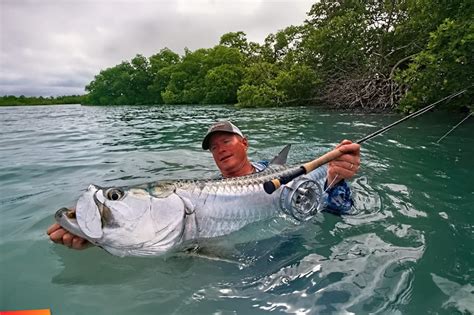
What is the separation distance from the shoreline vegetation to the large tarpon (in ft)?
25.1

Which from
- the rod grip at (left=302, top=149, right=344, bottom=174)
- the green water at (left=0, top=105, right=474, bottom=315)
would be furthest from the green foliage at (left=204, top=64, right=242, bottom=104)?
Answer: the rod grip at (left=302, top=149, right=344, bottom=174)

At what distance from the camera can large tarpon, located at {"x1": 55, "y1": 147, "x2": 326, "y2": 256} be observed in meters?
2.07

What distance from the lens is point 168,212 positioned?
2285mm

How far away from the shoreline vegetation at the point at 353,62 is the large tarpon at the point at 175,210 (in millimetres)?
7658

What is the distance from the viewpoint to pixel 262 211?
8.87 ft

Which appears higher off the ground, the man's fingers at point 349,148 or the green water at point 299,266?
the man's fingers at point 349,148

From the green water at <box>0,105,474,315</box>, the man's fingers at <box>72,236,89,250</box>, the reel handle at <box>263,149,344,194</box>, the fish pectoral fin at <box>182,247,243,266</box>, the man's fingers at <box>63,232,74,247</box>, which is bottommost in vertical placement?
the green water at <box>0,105,474,315</box>

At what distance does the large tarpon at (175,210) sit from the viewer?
2070 millimetres

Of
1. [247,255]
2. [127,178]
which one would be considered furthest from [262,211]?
[127,178]

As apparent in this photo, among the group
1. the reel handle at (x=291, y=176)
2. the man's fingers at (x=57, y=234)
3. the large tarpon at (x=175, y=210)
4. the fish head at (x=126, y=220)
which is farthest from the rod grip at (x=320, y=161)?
the man's fingers at (x=57, y=234)

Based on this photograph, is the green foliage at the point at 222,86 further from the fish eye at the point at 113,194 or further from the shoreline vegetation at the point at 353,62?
the fish eye at the point at 113,194

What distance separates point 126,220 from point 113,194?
198mm

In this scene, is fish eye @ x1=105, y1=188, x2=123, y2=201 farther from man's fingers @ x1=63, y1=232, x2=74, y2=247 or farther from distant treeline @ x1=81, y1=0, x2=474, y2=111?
distant treeline @ x1=81, y1=0, x2=474, y2=111

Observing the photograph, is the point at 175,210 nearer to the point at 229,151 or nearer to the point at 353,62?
the point at 229,151
